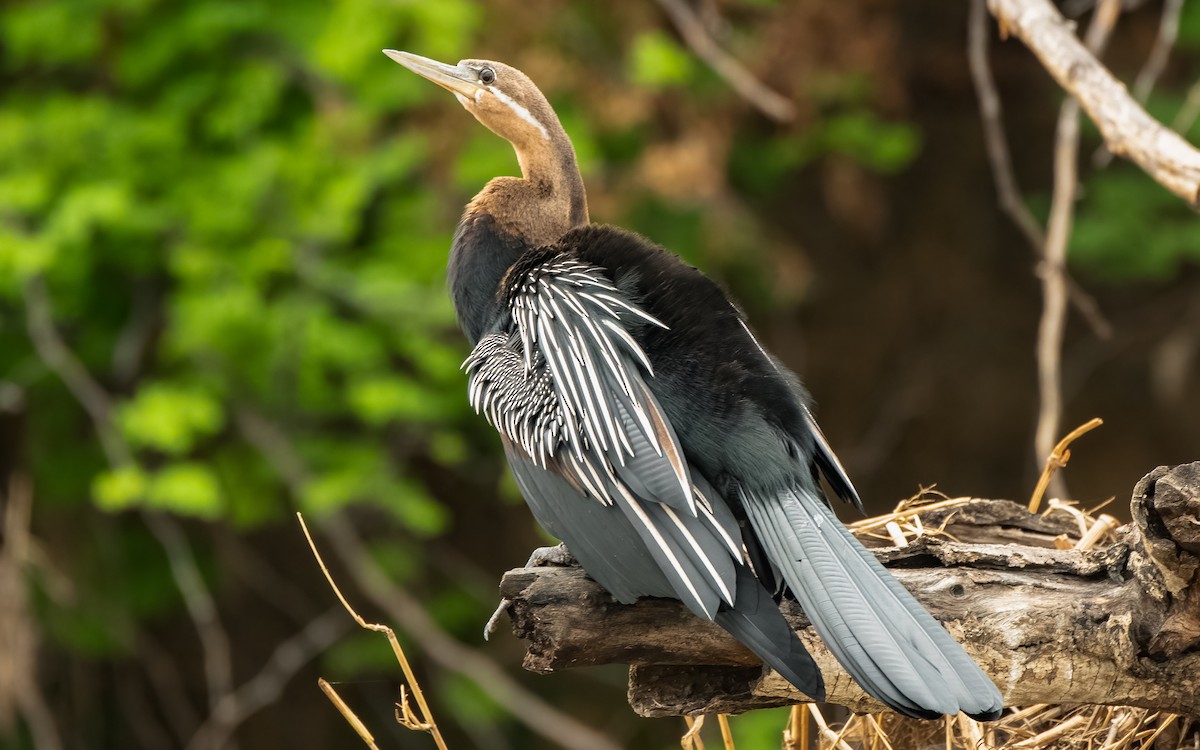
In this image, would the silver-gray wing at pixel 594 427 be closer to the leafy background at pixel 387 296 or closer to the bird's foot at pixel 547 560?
the bird's foot at pixel 547 560

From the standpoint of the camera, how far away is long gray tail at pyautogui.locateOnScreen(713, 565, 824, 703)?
1.71m

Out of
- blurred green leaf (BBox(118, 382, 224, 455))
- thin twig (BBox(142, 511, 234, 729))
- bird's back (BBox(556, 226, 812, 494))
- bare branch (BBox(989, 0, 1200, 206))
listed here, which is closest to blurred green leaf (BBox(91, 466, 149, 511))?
blurred green leaf (BBox(118, 382, 224, 455))

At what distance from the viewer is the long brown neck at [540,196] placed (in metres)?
2.68

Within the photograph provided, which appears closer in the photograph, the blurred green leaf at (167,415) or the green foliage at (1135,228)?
the blurred green leaf at (167,415)

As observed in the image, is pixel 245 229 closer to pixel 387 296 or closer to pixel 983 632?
pixel 387 296

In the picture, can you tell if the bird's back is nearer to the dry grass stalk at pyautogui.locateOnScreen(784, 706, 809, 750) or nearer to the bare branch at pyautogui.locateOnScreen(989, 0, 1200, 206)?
the dry grass stalk at pyautogui.locateOnScreen(784, 706, 809, 750)

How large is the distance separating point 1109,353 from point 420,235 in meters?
3.70

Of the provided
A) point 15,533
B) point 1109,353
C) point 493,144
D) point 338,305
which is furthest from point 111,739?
point 1109,353

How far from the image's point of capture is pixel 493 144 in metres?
4.74

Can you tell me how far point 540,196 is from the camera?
2.71 m

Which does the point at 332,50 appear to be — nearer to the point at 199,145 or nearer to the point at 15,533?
the point at 199,145

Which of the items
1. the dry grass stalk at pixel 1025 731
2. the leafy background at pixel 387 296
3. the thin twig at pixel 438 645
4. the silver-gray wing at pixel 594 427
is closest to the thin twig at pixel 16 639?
the leafy background at pixel 387 296

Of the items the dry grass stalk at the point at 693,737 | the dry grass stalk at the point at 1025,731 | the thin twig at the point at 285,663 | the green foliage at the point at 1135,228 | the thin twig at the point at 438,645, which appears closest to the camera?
the dry grass stalk at the point at 1025,731

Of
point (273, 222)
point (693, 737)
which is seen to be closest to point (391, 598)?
point (273, 222)
